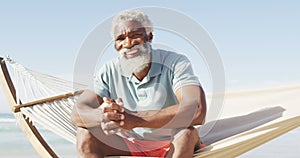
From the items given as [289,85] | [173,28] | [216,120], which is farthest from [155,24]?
[289,85]

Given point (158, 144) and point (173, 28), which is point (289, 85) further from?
point (158, 144)

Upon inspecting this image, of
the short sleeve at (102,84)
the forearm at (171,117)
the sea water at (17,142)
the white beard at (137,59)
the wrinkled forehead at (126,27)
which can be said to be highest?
the wrinkled forehead at (126,27)

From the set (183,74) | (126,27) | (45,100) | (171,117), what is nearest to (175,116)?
(171,117)

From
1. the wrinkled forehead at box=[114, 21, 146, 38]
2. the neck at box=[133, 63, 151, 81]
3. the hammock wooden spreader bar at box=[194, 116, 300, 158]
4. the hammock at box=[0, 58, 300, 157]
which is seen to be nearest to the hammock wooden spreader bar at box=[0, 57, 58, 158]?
the hammock at box=[0, 58, 300, 157]

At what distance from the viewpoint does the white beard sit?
79.4 inches

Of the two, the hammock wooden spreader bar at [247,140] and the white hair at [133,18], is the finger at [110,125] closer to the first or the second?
the hammock wooden spreader bar at [247,140]

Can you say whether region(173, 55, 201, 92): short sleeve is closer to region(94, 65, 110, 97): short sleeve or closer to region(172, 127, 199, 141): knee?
region(172, 127, 199, 141): knee

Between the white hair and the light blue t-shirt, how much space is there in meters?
0.12

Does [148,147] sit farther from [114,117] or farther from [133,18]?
[133,18]

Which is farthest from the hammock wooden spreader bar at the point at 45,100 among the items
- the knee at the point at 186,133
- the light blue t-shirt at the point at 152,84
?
the knee at the point at 186,133

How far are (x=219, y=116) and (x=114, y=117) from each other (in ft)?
2.74

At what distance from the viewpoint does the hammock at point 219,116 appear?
198cm

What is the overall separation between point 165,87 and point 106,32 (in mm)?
371

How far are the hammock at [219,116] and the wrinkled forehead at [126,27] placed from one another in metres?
0.57
